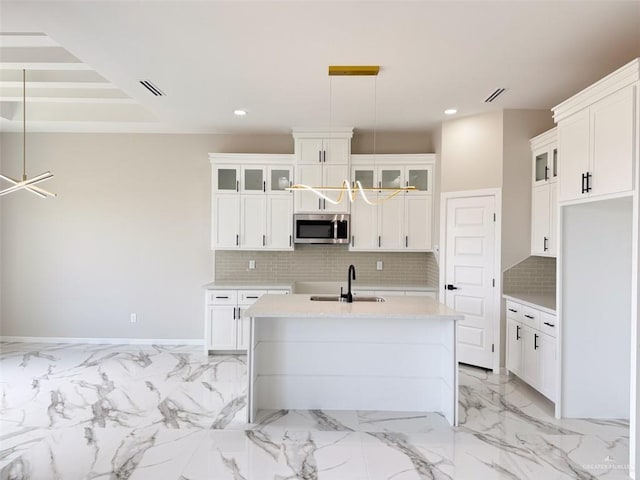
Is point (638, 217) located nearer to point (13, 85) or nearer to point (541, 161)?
point (541, 161)

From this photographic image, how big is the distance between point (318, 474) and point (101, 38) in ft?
11.2

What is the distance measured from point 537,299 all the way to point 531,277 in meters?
0.47

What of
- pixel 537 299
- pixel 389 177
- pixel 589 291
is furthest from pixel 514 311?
pixel 389 177

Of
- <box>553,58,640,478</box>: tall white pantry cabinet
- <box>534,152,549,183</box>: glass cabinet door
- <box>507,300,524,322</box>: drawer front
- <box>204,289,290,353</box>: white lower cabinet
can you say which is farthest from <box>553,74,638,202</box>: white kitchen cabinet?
<box>204,289,290,353</box>: white lower cabinet

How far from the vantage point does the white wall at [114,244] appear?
5195 millimetres

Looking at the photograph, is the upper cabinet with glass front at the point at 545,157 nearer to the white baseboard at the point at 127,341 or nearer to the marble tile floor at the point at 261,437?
the marble tile floor at the point at 261,437

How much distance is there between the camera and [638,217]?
230 cm

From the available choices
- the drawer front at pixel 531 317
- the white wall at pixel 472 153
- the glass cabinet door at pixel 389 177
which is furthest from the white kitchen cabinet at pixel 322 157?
the drawer front at pixel 531 317

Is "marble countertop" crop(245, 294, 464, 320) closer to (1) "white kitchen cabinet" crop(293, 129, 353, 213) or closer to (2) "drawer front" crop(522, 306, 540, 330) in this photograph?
(2) "drawer front" crop(522, 306, 540, 330)

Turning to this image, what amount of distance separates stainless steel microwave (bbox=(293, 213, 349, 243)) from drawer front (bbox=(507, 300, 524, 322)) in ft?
6.70

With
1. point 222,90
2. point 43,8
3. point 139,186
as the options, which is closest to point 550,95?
point 222,90

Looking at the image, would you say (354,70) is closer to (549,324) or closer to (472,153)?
(472,153)

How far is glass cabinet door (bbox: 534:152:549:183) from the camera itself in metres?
3.84

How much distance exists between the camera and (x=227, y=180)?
495cm
